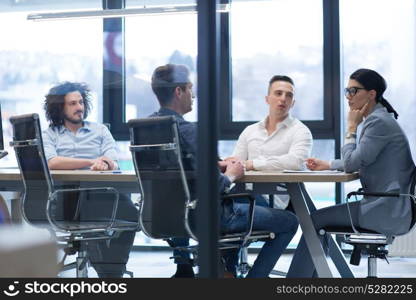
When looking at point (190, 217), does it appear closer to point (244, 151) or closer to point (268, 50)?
point (244, 151)

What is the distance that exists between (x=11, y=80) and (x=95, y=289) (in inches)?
40.5

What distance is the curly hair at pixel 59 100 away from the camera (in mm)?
3174

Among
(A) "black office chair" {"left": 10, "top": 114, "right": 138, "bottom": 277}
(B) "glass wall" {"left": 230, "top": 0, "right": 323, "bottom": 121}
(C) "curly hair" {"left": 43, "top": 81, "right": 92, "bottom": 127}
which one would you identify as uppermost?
(B) "glass wall" {"left": 230, "top": 0, "right": 323, "bottom": 121}

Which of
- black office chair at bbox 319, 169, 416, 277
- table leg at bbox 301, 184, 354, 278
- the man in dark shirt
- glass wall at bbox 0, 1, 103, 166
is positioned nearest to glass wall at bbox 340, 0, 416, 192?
table leg at bbox 301, 184, 354, 278

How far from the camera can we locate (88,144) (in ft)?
10.8

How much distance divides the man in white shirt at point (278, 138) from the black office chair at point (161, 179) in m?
0.93

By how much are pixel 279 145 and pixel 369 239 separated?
0.79 metres

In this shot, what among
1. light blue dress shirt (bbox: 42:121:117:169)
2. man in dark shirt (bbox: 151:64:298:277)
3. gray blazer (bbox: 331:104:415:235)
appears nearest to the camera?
man in dark shirt (bbox: 151:64:298:277)

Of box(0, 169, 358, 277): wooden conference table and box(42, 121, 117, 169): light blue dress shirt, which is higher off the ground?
box(42, 121, 117, 169): light blue dress shirt

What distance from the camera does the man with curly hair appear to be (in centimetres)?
305

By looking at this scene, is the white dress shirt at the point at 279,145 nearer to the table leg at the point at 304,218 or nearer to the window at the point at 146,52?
the table leg at the point at 304,218

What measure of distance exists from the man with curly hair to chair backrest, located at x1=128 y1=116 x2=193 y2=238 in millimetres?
131

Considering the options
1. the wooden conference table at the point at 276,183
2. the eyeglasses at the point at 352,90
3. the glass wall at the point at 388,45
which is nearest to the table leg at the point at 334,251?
the wooden conference table at the point at 276,183

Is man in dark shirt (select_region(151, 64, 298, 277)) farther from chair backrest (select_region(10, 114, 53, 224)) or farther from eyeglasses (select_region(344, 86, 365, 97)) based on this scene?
eyeglasses (select_region(344, 86, 365, 97))
